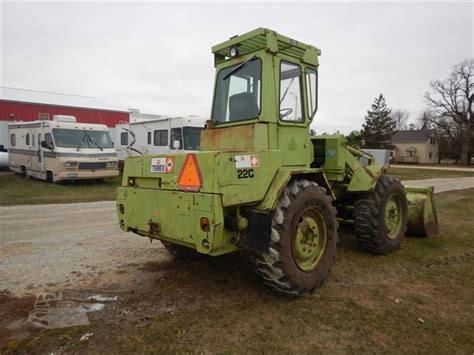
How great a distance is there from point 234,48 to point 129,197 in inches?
88.5

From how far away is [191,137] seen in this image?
47.3 feet

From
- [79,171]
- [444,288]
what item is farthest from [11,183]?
[444,288]

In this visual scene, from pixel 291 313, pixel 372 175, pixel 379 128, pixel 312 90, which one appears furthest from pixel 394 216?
pixel 379 128

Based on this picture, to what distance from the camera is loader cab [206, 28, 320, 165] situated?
401cm

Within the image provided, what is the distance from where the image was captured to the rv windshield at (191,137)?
14297 mm

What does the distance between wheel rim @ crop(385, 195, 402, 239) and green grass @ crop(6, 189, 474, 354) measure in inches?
24.1

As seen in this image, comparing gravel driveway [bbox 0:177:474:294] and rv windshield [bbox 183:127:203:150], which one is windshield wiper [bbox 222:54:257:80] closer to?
gravel driveway [bbox 0:177:474:294]

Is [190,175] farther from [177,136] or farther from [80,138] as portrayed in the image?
[80,138]

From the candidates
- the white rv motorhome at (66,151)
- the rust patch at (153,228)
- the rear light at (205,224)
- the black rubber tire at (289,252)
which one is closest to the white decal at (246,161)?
the black rubber tire at (289,252)

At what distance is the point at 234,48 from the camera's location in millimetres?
4293

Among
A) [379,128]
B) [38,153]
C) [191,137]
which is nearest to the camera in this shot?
[191,137]

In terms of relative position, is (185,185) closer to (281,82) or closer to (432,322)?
(281,82)

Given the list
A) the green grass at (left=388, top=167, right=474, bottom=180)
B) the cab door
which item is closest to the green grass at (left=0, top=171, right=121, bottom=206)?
the cab door

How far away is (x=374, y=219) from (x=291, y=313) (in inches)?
94.9
